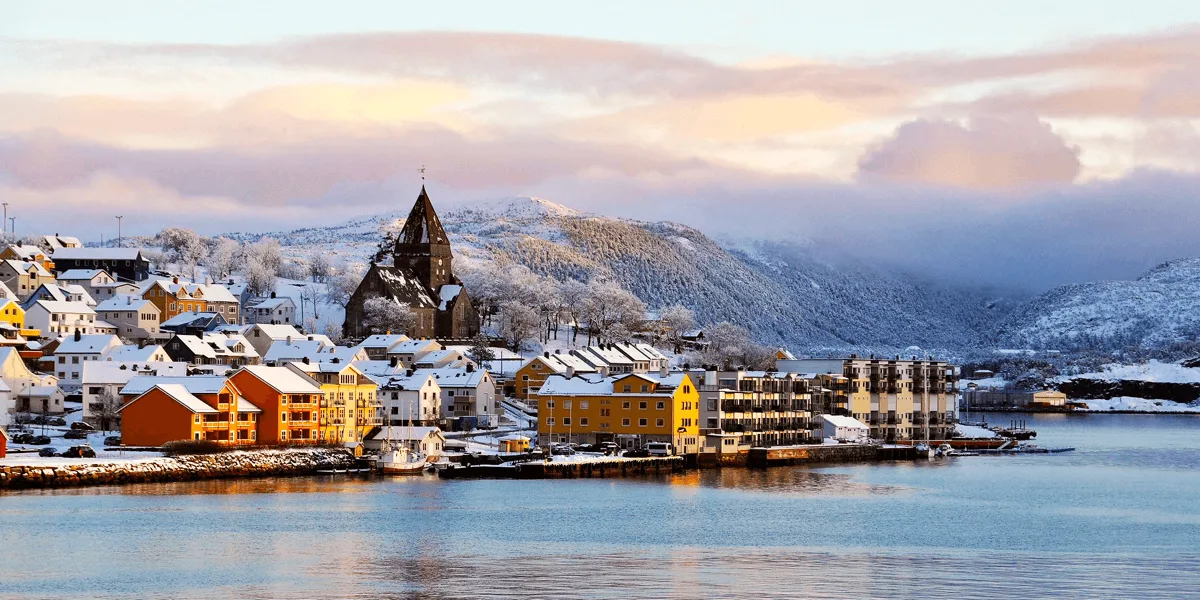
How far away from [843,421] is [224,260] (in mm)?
69332

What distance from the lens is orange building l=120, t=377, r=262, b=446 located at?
2534 inches

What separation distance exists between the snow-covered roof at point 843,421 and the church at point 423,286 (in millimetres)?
32627

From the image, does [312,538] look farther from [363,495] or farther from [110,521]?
[363,495]

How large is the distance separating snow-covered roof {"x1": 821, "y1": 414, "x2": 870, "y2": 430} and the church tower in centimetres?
3870

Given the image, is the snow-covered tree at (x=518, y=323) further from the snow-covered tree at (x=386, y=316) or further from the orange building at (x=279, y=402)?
the orange building at (x=279, y=402)

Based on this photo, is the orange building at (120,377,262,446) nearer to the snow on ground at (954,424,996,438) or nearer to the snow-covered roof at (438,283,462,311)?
the snow on ground at (954,424,996,438)

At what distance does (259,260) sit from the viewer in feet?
468

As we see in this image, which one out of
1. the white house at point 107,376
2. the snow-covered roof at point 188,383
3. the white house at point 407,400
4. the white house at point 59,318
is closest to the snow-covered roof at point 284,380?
the snow-covered roof at point 188,383

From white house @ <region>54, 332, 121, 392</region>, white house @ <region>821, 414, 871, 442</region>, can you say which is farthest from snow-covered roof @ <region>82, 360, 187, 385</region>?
white house @ <region>821, 414, 871, 442</region>

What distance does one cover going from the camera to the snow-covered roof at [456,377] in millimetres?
83494

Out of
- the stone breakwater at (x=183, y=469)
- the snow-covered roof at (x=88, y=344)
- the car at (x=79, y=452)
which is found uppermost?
the snow-covered roof at (x=88, y=344)

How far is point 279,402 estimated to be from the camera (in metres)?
69.0

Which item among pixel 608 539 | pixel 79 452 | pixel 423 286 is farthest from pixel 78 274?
pixel 608 539

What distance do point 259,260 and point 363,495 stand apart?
292 ft
